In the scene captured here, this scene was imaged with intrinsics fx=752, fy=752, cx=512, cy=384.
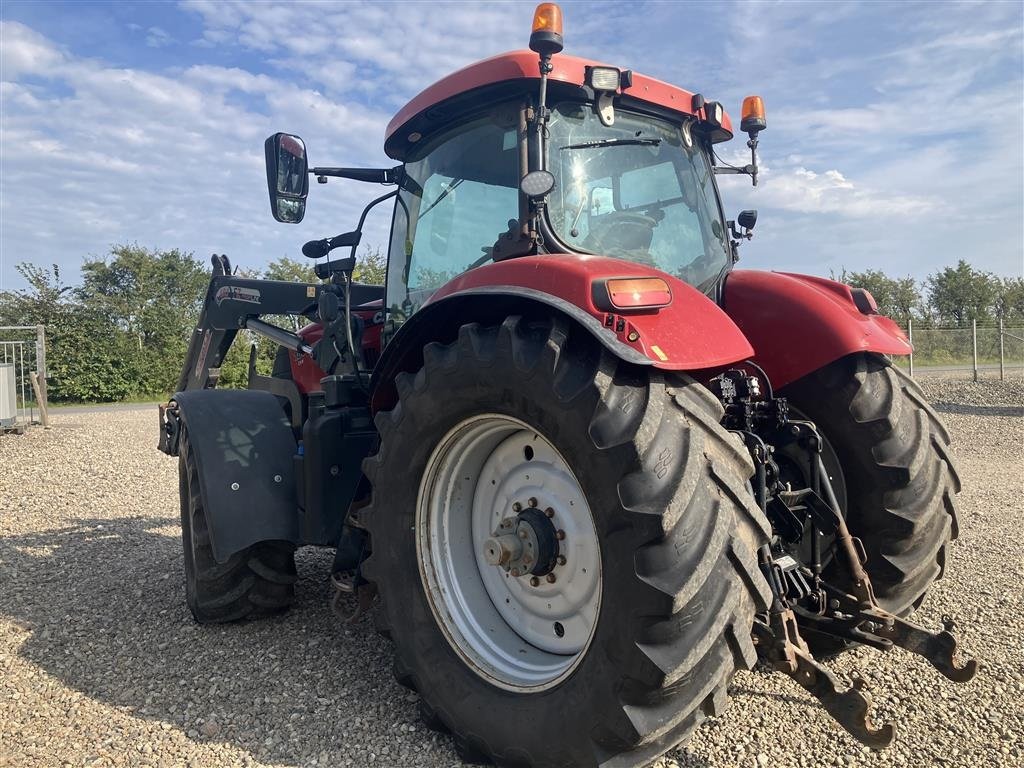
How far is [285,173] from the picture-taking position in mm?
3590

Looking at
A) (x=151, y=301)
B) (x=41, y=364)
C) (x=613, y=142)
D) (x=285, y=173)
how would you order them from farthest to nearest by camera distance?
1. (x=151, y=301)
2. (x=41, y=364)
3. (x=285, y=173)
4. (x=613, y=142)

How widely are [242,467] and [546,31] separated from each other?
2361mm

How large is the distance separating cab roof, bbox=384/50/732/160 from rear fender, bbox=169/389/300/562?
59.8 inches

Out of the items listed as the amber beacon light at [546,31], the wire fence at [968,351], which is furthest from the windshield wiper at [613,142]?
the wire fence at [968,351]

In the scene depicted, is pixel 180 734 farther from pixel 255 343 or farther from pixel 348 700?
pixel 255 343

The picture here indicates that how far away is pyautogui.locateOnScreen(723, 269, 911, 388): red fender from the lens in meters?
3.01

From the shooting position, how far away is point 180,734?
272cm

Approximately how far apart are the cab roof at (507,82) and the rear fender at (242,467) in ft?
4.98

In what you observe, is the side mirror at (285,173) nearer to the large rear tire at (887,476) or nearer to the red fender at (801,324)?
the red fender at (801,324)

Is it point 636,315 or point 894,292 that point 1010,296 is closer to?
point 894,292

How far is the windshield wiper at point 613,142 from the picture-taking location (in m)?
2.97

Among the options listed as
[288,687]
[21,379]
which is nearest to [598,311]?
[288,687]

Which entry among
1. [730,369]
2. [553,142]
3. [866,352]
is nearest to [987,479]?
[866,352]

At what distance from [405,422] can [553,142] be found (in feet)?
4.05
